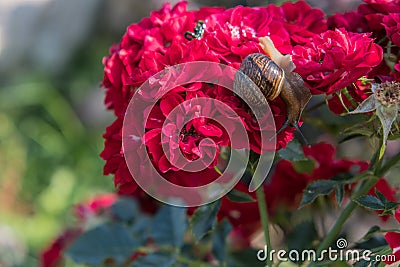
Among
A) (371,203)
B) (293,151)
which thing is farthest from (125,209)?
(371,203)

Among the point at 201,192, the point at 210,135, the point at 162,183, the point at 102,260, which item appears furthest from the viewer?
the point at 102,260

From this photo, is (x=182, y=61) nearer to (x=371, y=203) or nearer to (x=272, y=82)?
(x=272, y=82)

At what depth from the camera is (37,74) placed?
148 inches

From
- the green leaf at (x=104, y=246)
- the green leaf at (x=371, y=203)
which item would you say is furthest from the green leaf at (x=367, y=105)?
the green leaf at (x=104, y=246)

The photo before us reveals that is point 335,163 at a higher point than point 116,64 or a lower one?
lower

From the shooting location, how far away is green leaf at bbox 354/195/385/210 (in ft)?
2.21

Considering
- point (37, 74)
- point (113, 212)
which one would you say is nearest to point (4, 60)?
point (37, 74)

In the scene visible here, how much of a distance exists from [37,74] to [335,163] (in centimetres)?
311

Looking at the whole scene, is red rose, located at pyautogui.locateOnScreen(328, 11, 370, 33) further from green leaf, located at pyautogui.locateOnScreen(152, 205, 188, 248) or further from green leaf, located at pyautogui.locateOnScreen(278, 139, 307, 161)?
green leaf, located at pyautogui.locateOnScreen(152, 205, 188, 248)

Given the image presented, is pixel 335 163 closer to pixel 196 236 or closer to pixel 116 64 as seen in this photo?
pixel 196 236

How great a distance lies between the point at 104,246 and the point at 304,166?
1.19 feet

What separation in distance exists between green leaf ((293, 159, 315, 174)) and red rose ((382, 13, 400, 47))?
271mm

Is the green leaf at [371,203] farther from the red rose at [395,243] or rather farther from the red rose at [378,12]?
the red rose at [378,12]

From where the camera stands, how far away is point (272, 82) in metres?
0.60
